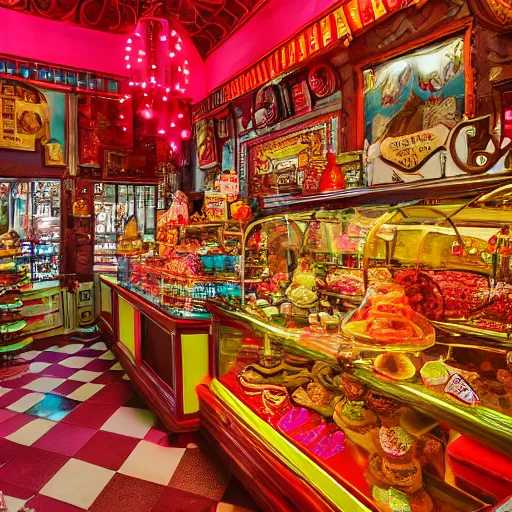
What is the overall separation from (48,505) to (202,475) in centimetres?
94

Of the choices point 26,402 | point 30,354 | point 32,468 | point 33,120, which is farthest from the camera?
point 33,120

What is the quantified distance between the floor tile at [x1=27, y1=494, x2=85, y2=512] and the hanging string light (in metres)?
4.19

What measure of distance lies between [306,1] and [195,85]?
300 centimetres

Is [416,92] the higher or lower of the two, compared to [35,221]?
higher

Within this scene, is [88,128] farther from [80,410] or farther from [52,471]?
[52,471]

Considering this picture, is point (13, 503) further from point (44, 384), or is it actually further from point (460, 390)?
point (460, 390)

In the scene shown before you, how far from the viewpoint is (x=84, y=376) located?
466cm

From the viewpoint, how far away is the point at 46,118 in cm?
621

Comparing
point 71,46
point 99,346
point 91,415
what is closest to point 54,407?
point 91,415

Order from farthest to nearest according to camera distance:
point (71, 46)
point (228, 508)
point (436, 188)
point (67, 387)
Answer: point (71, 46) → point (67, 387) → point (228, 508) → point (436, 188)

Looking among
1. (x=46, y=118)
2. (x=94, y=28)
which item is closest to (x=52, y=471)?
(x=46, y=118)

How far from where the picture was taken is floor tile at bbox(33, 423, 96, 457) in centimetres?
307

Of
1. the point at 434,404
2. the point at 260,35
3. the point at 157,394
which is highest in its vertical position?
the point at 260,35

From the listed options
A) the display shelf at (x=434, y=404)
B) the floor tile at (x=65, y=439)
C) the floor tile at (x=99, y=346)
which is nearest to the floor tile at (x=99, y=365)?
the floor tile at (x=99, y=346)
